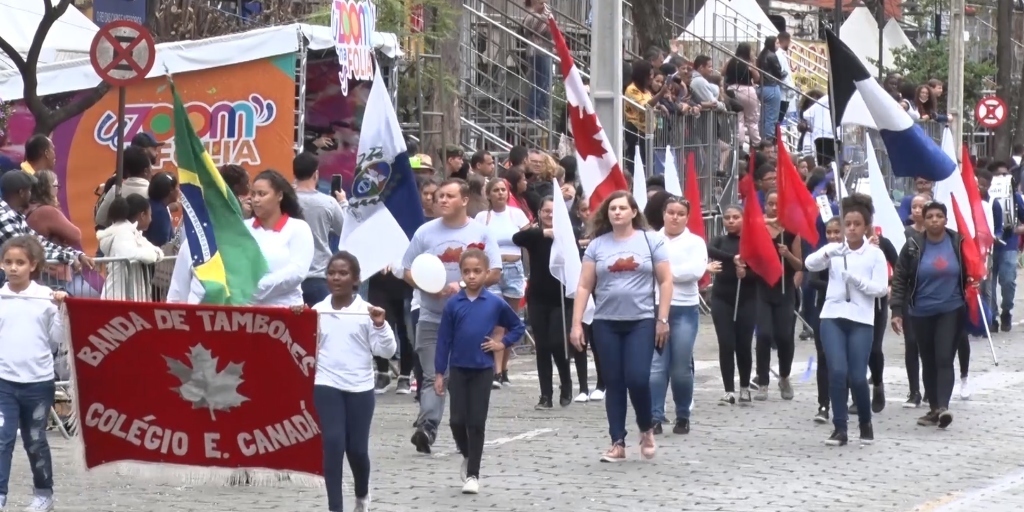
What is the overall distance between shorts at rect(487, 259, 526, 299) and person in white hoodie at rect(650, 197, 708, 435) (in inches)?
67.4

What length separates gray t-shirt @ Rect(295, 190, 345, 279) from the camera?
1254cm

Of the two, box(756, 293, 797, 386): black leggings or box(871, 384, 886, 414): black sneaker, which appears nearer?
box(871, 384, 886, 414): black sneaker

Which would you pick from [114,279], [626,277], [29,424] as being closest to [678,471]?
[626,277]

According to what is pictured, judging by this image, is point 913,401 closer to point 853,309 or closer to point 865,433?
point 865,433

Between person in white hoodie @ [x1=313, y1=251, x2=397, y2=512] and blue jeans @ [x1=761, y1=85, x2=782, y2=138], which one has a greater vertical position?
blue jeans @ [x1=761, y1=85, x2=782, y2=138]

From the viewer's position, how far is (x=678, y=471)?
10.6m

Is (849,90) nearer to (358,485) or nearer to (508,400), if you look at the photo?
(508,400)

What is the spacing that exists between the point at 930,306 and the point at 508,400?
3350mm

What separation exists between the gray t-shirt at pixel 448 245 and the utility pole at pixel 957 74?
19689mm

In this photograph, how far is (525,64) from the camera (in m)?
23.3

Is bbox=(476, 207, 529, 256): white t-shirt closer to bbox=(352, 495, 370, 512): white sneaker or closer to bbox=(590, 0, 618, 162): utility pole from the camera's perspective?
bbox=(590, 0, 618, 162): utility pole

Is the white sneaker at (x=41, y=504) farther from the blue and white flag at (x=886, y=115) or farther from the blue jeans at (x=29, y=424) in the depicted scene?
the blue and white flag at (x=886, y=115)

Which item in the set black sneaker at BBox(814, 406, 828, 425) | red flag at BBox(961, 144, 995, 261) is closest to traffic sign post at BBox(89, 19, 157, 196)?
black sneaker at BBox(814, 406, 828, 425)

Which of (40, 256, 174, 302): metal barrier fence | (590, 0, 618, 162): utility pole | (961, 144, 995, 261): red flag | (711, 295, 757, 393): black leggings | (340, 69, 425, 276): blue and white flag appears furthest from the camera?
(590, 0, 618, 162): utility pole
